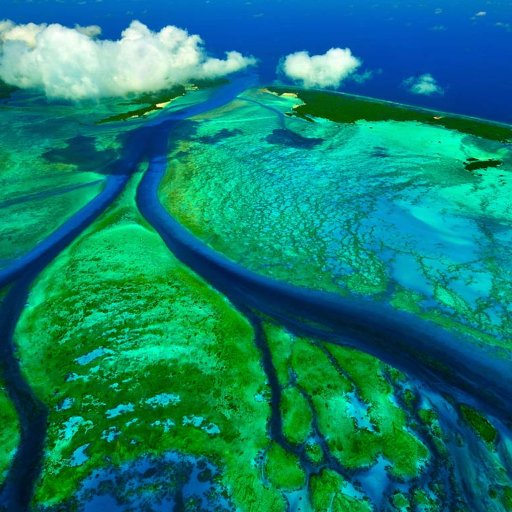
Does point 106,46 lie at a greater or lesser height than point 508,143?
greater

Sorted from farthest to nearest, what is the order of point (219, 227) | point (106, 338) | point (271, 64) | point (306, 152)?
point (271, 64) < point (306, 152) < point (219, 227) < point (106, 338)

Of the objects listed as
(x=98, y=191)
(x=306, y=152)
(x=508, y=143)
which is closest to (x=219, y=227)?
(x=98, y=191)

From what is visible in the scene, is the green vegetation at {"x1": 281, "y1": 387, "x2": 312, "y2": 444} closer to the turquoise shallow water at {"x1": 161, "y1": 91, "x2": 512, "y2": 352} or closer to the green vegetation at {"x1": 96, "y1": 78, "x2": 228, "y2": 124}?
the turquoise shallow water at {"x1": 161, "y1": 91, "x2": 512, "y2": 352}

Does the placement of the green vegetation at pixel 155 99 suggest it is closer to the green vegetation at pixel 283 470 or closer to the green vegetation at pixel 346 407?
the green vegetation at pixel 346 407

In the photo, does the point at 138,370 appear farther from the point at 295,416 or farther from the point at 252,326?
the point at 295,416

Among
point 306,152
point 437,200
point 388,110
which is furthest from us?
point 388,110

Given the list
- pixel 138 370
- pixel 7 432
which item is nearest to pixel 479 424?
pixel 138 370

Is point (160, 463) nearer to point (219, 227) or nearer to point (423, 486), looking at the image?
point (423, 486)
